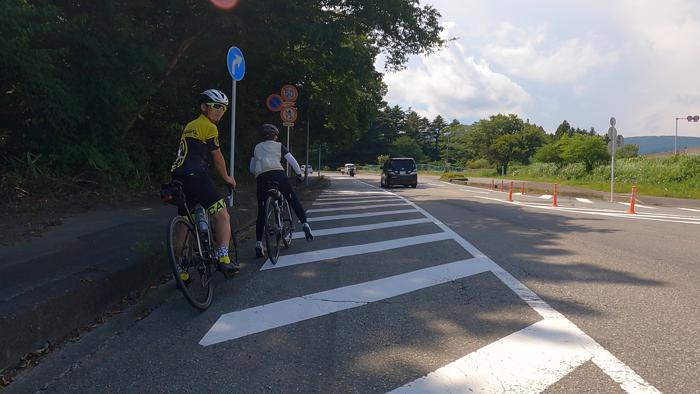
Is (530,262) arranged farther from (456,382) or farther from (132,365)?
(132,365)

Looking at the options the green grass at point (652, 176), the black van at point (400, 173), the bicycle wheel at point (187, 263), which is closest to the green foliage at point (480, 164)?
the green grass at point (652, 176)

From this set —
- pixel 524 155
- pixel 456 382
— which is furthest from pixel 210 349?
pixel 524 155

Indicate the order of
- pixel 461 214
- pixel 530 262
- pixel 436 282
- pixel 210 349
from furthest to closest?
pixel 461 214
pixel 530 262
pixel 436 282
pixel 210 349

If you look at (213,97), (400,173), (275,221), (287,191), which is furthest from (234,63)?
(400,173)

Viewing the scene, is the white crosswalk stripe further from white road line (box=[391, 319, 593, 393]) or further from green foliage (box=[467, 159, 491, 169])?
green foliage (box=[467, 159, 491, 169])

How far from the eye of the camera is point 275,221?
21.3 feet

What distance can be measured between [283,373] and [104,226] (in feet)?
16.8

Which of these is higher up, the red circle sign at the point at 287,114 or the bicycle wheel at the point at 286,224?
the red circle sign at the point at 287,114

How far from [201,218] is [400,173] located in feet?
77.3

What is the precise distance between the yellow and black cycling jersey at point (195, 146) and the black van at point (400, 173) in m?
23.1

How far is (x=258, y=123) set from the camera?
862 inches

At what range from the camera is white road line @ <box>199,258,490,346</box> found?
387 cm

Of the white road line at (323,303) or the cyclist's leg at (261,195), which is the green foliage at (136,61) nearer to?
the cyclist's leg at (261,195)

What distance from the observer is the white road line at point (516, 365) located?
9.32ft
